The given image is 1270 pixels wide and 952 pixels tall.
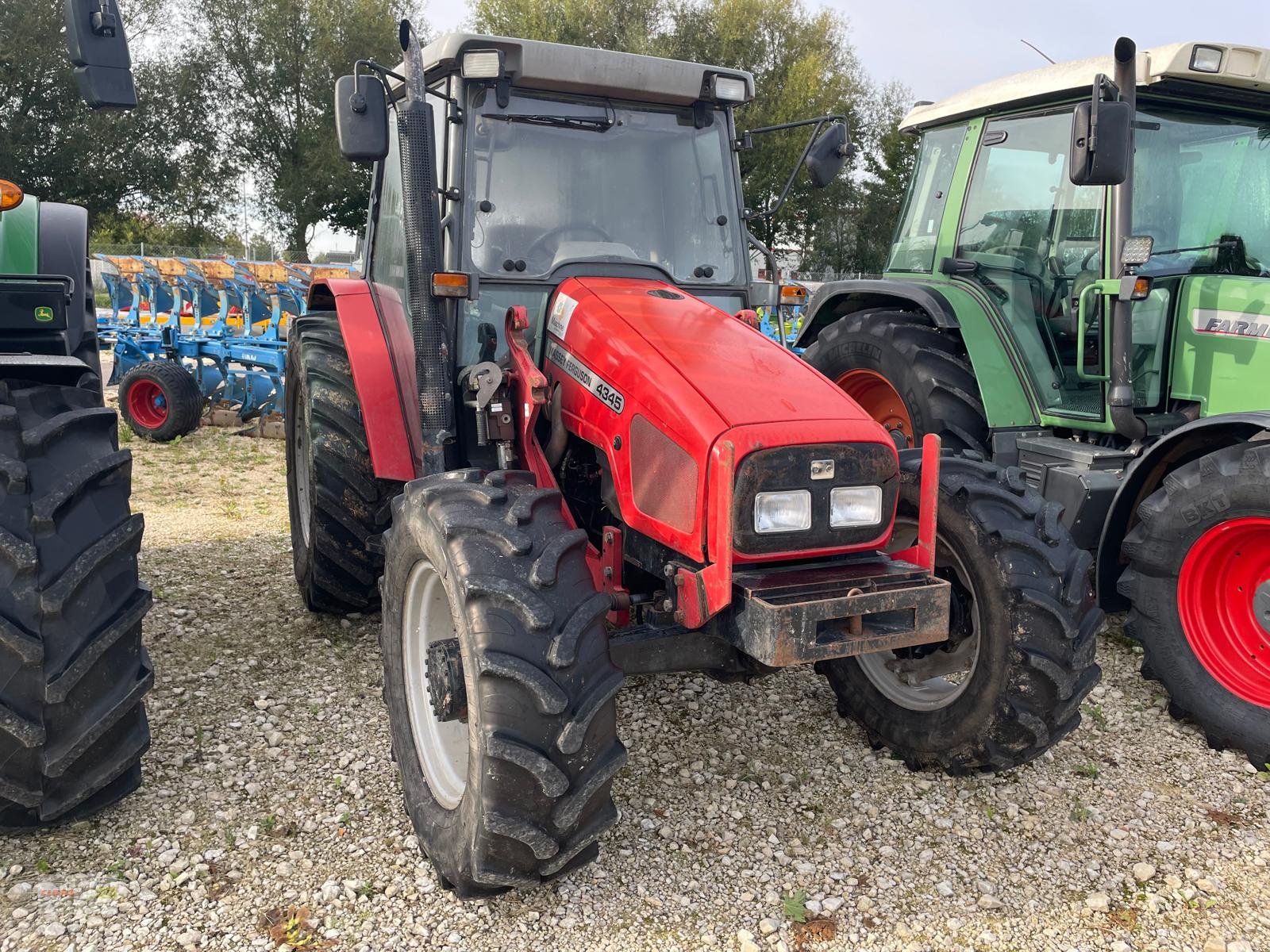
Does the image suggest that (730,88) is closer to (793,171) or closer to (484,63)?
(793,171)

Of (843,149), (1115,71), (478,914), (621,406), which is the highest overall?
(1115,71)

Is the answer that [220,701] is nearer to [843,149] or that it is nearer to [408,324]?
[408,324]

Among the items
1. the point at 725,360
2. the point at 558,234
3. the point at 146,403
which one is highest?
the point at 558,234

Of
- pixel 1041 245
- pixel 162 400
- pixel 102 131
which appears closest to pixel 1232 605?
pixel 1041 245

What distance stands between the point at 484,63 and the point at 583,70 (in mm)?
330

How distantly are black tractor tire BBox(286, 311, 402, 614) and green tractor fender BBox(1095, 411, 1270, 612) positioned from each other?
2843 millimetres

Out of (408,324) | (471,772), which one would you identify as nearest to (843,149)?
(408,324)

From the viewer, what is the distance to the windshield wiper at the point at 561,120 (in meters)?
3.25

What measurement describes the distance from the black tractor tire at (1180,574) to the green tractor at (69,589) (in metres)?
3.36

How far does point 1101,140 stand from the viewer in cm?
350

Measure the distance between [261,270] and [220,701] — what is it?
35.7ft

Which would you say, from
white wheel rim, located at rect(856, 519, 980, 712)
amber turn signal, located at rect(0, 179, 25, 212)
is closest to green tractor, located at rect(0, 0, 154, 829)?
amber turn signal, located at rect(0, 179, 25, 212)

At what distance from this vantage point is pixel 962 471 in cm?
308

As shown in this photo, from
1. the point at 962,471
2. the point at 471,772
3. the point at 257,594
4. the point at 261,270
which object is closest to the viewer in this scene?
the point at 471,772
